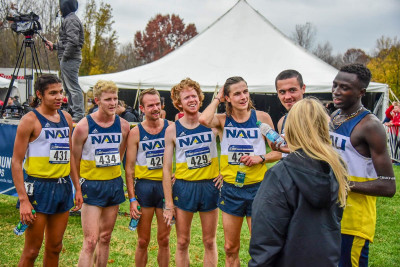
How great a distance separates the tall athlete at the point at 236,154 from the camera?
130 inches

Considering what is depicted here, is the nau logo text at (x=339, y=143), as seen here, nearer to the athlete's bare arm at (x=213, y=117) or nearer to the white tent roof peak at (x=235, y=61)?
the athlete's bare arm at (x=213, y=117)

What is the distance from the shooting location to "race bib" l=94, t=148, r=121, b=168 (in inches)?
142

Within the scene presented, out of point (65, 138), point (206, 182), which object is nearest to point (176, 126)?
point (206, 182)

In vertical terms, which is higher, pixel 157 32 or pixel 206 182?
pixel 157 32

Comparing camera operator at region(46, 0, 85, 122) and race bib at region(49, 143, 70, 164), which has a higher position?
camera operator at region(46, 0, 85, 122)

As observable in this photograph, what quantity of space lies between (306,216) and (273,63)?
1365cm

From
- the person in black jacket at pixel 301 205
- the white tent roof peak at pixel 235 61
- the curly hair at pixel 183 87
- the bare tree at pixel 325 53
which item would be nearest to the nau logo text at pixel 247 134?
the curly hair at pixel 183 87

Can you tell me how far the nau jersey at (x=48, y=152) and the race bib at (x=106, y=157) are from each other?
30cm

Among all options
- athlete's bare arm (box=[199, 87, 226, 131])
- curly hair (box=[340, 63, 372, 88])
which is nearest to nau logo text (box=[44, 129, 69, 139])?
athlete's bare arm (box=[199, 87, 226, 131])

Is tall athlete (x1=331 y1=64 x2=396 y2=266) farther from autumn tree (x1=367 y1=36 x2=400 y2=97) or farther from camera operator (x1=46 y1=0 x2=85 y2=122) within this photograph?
autumn tree (x1=367 y1=36 x2=400 y2=97)

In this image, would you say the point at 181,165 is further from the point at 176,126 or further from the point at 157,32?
the point at 157,32

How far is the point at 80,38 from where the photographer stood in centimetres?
584

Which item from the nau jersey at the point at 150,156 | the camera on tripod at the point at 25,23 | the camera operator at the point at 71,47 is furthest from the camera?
the camera operator at the point at 71,47

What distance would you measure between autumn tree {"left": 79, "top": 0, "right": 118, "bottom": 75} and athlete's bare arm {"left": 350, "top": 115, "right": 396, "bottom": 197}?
889 inches
